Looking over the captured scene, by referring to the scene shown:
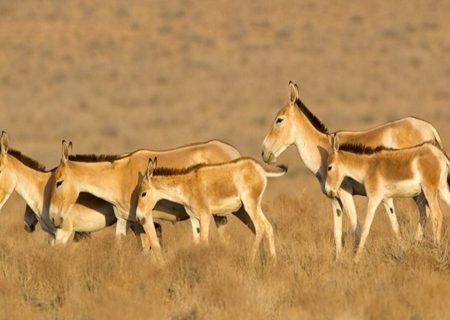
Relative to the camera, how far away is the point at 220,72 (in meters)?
51.2

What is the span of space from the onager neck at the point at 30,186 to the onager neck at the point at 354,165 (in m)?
3.67

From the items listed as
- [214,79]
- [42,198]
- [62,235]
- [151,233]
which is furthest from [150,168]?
[214,79]

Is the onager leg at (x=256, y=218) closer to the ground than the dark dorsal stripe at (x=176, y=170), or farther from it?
closer to the ground

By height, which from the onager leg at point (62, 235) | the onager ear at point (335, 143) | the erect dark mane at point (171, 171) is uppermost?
the onager ear at point (335, 143)

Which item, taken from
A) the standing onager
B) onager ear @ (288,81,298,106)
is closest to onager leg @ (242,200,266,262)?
the standing onager

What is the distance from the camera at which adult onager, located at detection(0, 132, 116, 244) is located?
1503 cm

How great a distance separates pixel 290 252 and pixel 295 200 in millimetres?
4788

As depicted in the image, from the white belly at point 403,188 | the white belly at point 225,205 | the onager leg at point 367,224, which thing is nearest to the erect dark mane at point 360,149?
the white belly at point 403,188

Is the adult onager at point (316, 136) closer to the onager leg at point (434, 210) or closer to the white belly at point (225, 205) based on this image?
the white belly at point (225, 205)

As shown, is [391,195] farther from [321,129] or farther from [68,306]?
[68,306]

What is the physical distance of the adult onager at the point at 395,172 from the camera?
1373cm

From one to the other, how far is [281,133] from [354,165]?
59.7 inches

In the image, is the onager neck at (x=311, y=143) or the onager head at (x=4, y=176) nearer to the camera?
the onager head at (x=4, y=176)

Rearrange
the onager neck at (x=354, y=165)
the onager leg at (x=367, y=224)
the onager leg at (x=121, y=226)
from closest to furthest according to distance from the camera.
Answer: the onager leg at (x=367, y=224) < the onager neck at (x=354, y=165) < the onager leg at (x=121, y=226)
